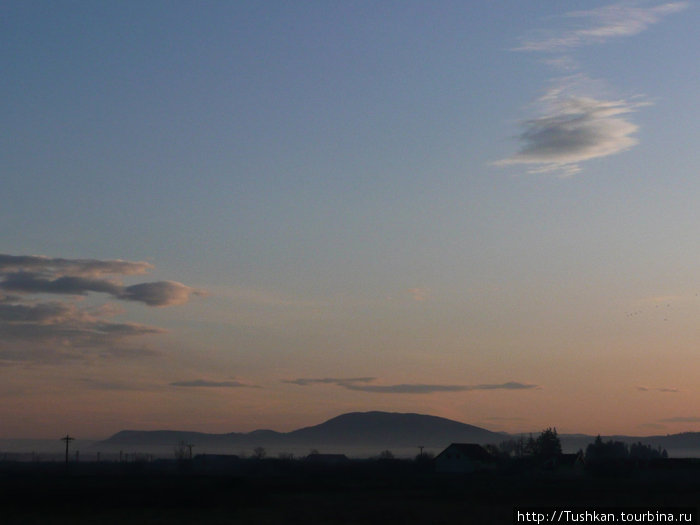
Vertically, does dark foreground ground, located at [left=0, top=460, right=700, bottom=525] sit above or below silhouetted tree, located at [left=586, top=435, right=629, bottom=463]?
above

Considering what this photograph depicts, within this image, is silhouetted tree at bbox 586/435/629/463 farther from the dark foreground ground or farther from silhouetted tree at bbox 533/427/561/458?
the dark foreground ground

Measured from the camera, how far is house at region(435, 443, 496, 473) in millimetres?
125938

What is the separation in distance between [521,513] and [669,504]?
1144cm

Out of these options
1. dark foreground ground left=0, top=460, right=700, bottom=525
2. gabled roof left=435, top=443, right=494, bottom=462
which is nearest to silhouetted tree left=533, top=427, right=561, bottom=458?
gabled roof left=435, top=443, right=494, bottom=462

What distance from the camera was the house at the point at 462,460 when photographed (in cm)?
12594

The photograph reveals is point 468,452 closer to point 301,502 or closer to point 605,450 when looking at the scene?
point 605,450

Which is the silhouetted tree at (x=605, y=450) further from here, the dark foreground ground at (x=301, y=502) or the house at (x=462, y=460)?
the dark foreground ground at (x=301, y=502)

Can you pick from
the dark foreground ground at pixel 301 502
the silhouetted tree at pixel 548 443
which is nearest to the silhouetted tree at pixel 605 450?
the silhouetted tree at pixel 548 443

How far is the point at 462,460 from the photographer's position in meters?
127

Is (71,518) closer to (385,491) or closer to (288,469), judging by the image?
(385,491)

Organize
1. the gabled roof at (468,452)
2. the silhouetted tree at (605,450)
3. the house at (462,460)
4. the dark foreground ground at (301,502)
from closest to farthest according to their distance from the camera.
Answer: the dark foreground ground at (301,502)
the house at (462,460)
the gabled roof at (468,452)
the silhouetted tree at (605,450)

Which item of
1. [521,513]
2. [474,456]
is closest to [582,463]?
[474,456]

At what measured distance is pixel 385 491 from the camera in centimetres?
7388

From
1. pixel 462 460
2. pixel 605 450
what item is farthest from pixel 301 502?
pixel 605 450
